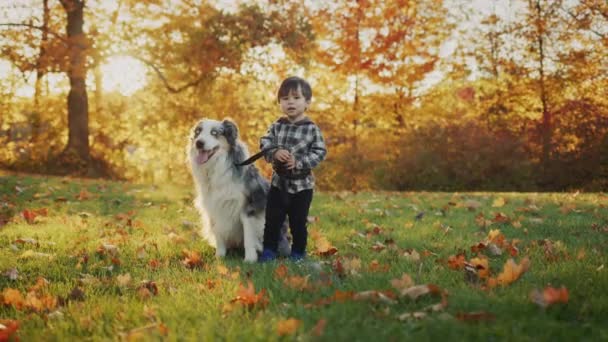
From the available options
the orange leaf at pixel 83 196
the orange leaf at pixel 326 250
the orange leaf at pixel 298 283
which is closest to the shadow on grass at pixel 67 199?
the orange leaf at pixel 83 196

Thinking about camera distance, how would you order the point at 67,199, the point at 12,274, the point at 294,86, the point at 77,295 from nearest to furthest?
the point at 77,295 < the point at 12,274 < the point at 294,86 < the point at 67,199

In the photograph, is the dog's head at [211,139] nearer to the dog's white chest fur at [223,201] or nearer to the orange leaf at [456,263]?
the dog's white chest fur at [223,201]

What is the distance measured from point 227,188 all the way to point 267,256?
685 millimetres

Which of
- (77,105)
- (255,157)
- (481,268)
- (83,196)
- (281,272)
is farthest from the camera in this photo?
(77,105)

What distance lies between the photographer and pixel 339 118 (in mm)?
18719

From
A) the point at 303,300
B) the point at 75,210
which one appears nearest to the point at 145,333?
the point at 303,300

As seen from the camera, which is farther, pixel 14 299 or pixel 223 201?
pixel 223 201

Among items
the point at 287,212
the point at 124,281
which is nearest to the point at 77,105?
the point at 287,212

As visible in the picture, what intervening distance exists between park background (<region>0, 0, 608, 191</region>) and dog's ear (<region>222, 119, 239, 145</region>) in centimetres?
1263

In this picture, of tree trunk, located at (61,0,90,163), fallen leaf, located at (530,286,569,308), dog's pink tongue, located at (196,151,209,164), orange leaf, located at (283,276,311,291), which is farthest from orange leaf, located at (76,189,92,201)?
tree trunk, located at (61,0,90,163)

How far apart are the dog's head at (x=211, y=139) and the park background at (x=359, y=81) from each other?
12636 millimetres

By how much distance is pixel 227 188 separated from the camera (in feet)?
14.1

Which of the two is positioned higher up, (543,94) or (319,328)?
(543,94)

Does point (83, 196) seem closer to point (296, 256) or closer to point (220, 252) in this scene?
point (220, 252)
